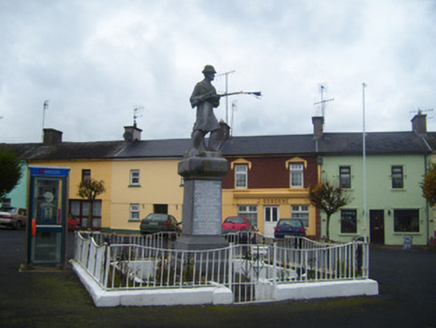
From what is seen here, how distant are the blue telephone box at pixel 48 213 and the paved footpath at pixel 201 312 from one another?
169 centimetres

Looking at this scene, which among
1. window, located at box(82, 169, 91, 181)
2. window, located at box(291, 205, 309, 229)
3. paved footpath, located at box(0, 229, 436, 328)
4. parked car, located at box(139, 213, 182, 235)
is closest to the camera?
paved footpath, located at box(0, 229, 436, 328)

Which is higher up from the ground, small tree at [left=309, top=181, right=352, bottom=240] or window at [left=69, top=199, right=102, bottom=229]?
small tree at [left=309, top=181, right=352, bottom=240]

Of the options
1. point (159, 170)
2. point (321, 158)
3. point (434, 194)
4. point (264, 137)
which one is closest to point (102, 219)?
point (159, 170)

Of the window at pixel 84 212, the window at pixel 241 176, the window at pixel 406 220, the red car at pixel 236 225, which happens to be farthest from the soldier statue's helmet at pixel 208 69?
the window at pixel 84 212

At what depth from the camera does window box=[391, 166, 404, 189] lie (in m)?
29.6

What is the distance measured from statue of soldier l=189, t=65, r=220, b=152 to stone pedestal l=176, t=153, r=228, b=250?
646 mm

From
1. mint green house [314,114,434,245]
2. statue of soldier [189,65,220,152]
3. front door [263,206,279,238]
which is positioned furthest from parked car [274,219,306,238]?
statue of soldier [189,65,220,152]

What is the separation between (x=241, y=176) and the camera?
105 ft

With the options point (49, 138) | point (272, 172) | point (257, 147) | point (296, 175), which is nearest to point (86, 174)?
point (49, 138)

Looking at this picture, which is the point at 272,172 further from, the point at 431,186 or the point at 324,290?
the point at 324,290

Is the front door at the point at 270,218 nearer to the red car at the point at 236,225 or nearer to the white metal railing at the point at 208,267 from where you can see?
the red car at the point at 236,225

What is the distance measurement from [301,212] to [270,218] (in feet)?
7.31

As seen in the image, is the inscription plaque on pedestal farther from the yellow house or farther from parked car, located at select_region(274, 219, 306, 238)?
the yellow house

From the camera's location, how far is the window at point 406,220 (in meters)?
28.9
